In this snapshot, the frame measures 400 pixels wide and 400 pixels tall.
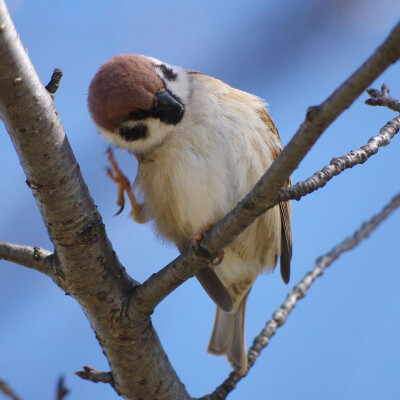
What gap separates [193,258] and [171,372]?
654mm

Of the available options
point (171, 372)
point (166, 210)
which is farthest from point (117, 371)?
point (166, 210)

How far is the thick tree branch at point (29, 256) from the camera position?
2.21 meters

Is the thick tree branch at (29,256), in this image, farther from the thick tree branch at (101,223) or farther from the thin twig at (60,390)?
the thin twig at (60,390)

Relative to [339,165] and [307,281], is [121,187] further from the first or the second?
[339,165]

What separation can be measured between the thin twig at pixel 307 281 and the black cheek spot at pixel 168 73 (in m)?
1.20

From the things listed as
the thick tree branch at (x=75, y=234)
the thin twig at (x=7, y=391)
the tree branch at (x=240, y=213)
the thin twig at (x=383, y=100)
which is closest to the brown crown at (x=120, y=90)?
the thick tree branch at (x=75, y=234)

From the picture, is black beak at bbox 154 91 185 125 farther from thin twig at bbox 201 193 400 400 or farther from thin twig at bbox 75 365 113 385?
thin twig at bbox 75 365 113 385

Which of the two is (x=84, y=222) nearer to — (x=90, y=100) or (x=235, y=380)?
(x=90, y=100)

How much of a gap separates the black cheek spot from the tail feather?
1421mm

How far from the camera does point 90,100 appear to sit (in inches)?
110

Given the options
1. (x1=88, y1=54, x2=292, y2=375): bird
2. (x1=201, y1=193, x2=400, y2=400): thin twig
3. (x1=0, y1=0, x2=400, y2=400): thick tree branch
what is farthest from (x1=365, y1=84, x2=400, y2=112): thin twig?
(x1=201, y1=193, x2=400, y2=400): thin twig

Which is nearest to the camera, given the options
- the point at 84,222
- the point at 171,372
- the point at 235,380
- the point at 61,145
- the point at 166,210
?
the point at 61,145

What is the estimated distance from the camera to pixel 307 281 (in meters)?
2.96

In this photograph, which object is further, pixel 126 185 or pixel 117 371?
pixel 126 185
